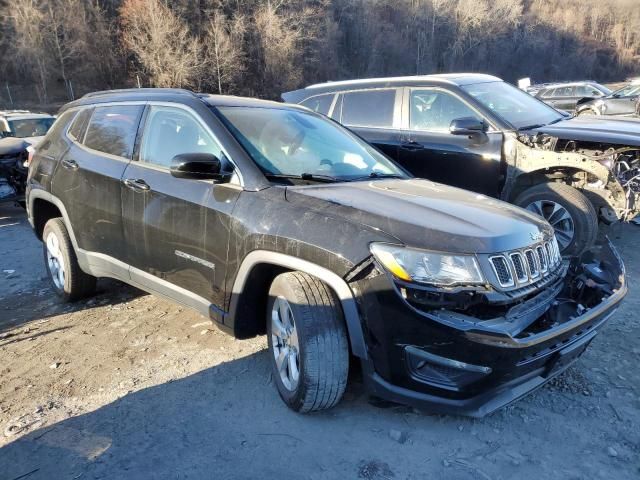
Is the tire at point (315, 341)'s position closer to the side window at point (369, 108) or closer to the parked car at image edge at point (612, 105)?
the side window at point (369, 108)

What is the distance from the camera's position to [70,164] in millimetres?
4281

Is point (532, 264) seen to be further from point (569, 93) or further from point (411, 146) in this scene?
point (569, 93)

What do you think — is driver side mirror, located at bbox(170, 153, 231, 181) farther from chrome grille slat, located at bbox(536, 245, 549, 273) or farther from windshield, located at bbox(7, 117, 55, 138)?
windshield, located at bbox(7, 117, 55, 138)

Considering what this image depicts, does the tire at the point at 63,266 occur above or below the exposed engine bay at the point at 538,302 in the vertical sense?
below

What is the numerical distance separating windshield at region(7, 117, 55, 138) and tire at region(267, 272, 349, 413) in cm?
1150

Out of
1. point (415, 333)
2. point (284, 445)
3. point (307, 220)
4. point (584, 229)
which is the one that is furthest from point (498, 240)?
point (584, 229)

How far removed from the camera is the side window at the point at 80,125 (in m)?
4.39

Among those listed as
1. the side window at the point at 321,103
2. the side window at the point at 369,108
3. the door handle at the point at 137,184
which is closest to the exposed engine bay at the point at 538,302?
the door handle at the point at 137,184

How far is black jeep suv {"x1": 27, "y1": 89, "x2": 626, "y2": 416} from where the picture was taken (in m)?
2.44

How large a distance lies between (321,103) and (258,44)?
147 feet

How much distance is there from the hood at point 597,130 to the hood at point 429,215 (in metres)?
2.54

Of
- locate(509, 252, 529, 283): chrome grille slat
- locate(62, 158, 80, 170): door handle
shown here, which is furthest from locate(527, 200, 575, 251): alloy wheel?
locate(62, 158, 80, 170): door handle

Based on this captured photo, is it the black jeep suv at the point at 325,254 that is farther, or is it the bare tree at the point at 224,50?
the bare tree at the point at 224,50

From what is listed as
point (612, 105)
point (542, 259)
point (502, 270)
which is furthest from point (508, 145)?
point (612, 105)
